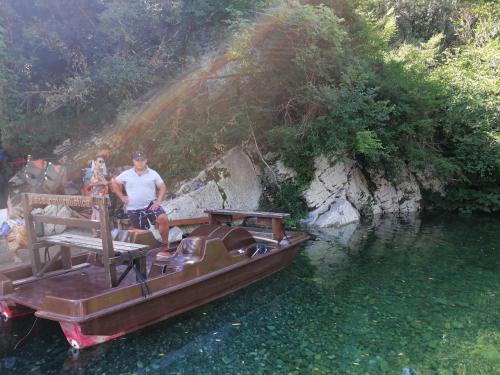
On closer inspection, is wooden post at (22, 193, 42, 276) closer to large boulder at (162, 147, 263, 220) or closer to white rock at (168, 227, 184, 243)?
white rock at (168, 227, 184, 243)

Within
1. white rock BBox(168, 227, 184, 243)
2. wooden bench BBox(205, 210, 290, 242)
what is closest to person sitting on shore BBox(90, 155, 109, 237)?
white rock BBox(168, 227, 184, 243)

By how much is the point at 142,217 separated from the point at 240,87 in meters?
7.39

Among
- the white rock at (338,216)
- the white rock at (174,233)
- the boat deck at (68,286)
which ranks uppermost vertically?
the boat deck at (68,286)

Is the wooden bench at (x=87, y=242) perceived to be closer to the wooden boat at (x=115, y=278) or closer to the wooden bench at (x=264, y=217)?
the wooden boat at (x=115, y=278)

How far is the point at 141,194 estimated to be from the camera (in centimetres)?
741

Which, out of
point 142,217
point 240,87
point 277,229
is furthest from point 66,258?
point 240,87

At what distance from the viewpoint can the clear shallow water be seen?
4871 mm

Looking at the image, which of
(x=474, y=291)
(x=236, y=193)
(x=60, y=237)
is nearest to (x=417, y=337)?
(x=474, y=291)

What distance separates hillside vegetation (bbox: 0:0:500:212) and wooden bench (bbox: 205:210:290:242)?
4982mm

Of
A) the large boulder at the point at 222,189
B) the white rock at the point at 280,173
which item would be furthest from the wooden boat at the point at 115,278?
the white rock at the point at 280,173

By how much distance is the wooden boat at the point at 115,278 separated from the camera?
16.3ft

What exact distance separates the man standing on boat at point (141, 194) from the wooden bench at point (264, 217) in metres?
1.29

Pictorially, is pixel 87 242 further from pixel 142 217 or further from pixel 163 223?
pixel 163 223

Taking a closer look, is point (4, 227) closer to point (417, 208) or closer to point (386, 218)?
point (386, 218)
